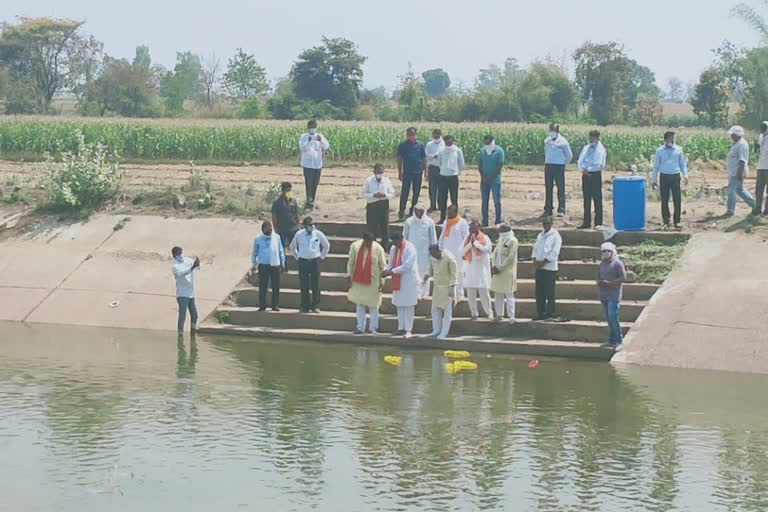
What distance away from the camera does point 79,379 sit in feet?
50.1

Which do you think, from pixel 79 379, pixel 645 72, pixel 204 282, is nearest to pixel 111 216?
pixel 204 282

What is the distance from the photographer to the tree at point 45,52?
3297 inches

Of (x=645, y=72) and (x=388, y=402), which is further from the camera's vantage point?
(x=645, y=72)

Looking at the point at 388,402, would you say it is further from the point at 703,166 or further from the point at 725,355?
the point at 703,166

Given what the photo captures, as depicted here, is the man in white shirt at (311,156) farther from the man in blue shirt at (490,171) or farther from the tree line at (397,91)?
the tree line at (397,91)

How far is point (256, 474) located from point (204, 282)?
9444mm

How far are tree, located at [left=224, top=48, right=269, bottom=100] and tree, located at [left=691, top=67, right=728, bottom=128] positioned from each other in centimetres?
4584

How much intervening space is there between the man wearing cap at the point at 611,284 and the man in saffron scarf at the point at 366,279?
326 cm

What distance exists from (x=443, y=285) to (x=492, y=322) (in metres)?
0.99

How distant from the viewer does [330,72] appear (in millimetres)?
67750

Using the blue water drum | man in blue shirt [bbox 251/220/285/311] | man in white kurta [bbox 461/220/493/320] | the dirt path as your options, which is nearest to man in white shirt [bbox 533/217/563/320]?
man in white kurta [bbox 461/220/493/320]

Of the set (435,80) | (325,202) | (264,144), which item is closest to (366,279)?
(325,202)

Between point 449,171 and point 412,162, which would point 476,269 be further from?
point 412,162

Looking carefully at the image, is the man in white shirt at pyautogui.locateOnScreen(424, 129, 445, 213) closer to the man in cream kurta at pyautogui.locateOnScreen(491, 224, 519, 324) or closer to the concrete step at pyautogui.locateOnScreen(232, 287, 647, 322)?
the concrete step at pyautogui.locateOnScreen(232, 287, 647, 322)
